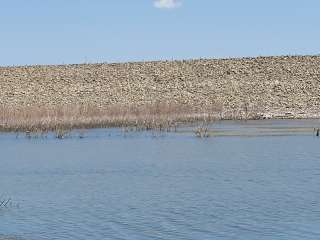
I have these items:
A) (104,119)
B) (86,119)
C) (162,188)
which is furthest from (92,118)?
(162,188)

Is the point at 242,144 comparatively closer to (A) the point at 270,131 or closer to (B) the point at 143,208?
(A) the point at 270,131

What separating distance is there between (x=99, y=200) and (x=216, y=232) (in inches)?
152

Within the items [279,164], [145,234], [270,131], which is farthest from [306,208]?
[270,131]

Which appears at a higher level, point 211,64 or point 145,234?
point 211,64

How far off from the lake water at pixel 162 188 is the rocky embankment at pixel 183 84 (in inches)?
786

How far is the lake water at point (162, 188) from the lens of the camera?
42.0 ft

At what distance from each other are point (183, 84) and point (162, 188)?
4283cm

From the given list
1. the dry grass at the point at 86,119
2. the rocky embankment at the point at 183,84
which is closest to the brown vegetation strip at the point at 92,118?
the dry grass at the point at 86,119

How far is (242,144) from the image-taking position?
27453 mm

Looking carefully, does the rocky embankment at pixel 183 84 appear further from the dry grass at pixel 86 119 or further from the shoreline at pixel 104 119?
the dry grass at pixel 86 119

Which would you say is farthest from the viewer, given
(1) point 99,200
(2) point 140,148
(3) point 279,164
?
(2) point 140,148

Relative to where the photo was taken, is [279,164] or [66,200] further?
[279,164]

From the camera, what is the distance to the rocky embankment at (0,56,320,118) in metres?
51.9

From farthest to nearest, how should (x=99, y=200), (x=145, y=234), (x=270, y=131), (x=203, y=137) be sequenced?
(x=270, y=131)
(x=203, y=137)
(x=99, y=200)
(x=145, y=234)
